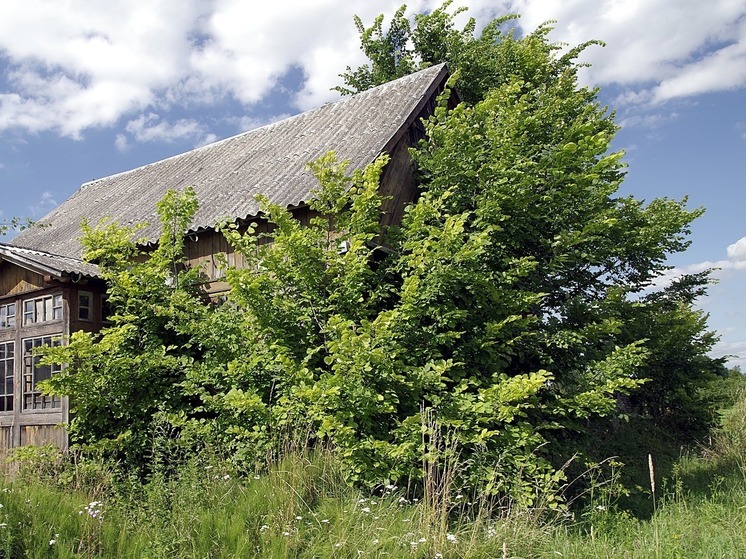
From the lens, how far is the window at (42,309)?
31.4 feet

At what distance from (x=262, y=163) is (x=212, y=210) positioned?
1763 millimetres

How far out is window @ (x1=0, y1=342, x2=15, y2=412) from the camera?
10023 mm

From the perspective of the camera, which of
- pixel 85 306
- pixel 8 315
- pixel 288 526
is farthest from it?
pixel 8 315

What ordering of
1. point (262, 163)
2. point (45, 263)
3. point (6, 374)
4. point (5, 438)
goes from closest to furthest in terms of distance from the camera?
point (45, 263)
point (5, 438)
point (6, 374)
point (262, 163)

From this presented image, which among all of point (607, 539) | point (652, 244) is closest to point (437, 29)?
point (652, 244)

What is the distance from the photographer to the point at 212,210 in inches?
434

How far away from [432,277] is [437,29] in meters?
13.5

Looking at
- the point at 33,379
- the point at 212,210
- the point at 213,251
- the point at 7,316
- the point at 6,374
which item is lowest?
the point at 33,379

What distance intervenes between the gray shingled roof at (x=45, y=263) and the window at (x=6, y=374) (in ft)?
4.89

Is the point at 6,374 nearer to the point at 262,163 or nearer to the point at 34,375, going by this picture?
the point at 34,375

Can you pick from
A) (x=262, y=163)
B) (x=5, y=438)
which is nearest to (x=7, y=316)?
(x=5, y=438)

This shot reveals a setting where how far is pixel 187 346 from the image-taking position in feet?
26.4

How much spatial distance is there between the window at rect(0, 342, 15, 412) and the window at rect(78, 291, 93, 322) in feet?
5.17

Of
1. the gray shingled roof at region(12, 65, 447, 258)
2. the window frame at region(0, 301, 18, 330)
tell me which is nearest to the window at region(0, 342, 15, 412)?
the window frame at region(0, 301, 18, 330)
